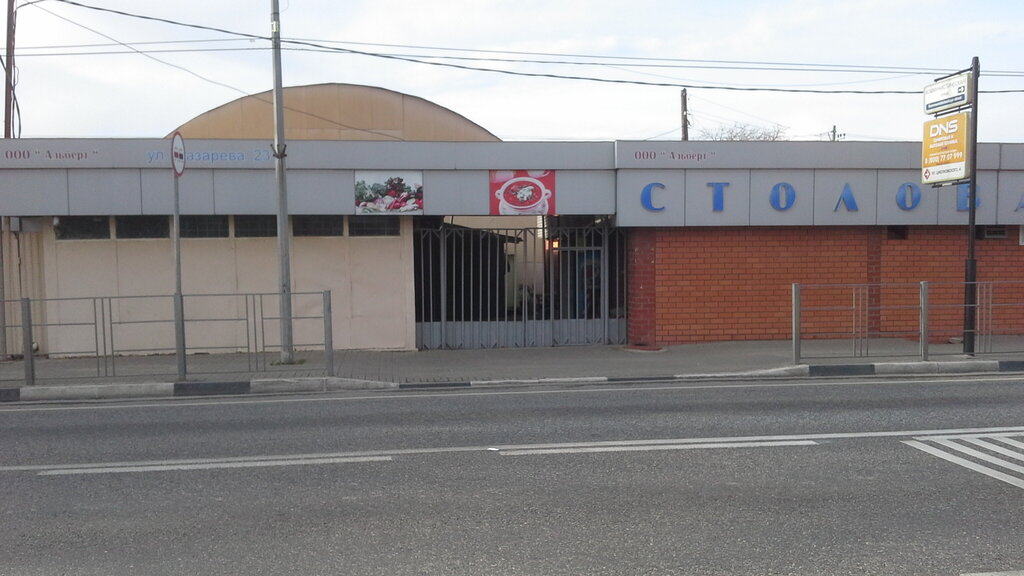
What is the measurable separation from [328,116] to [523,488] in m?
20.7

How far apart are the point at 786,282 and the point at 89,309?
13.0 m

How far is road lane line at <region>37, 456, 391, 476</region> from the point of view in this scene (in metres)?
6.87

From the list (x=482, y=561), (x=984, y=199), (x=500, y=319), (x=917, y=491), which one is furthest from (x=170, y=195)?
(x=984, y=199)

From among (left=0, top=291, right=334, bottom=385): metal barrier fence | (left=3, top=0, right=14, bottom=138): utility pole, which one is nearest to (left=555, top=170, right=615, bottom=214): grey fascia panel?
(left=0, top=291, right=334, bottom=385): metal barrier fence

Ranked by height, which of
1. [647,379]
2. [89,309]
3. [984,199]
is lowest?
[647,379]

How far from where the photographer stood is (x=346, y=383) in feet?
38.0

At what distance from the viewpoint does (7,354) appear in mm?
14234

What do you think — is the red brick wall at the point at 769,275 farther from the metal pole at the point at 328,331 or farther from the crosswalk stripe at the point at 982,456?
the crosswalk stripe at the point at 982,456

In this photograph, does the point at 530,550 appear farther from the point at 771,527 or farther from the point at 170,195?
the point at 170,195

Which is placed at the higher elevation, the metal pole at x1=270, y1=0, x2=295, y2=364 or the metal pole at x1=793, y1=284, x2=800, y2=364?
the metal pole at x1=270, y1=0, x2=295, y2=364

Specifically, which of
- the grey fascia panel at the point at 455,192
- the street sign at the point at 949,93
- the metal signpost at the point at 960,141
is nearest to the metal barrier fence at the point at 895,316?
the metal signpost at the point at 960,141

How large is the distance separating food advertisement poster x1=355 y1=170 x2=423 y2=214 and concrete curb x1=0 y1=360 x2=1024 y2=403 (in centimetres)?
389

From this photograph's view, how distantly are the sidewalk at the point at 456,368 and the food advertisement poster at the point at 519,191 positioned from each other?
2.64 meters

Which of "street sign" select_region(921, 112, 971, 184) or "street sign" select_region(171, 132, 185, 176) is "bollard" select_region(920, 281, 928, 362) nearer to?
"street sign" select_region(921, 112, 971, 184)
